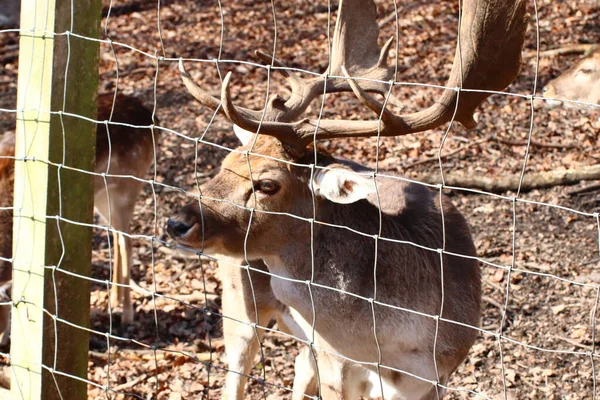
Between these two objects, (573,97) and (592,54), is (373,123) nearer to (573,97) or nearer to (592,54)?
(573,97)

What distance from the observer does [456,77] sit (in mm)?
3176

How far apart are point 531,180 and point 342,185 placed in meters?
4.18

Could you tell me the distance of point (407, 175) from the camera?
307 inches

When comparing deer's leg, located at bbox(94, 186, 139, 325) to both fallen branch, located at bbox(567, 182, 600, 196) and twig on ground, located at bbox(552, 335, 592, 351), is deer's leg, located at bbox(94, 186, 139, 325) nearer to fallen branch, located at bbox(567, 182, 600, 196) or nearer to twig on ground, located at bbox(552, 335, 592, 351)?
twig on ground, located at bbox(552, 335, 592, 351)

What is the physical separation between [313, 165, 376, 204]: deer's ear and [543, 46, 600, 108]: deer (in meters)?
6.01

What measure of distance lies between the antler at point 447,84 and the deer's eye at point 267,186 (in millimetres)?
208

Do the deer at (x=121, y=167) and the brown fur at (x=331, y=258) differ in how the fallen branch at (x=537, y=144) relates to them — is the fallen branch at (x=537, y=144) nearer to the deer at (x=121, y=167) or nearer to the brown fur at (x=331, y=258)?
the deer at (x=121, y=167)

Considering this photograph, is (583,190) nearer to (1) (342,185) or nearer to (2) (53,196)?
(1) (342,185)

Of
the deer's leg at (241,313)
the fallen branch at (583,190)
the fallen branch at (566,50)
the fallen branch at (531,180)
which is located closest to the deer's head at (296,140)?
the deer's leg at (241,313)

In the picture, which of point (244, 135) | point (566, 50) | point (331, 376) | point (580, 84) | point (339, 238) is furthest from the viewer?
point (566, 50)

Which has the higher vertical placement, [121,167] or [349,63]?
[349,63]

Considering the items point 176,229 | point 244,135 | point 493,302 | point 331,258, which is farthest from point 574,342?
point 176,229

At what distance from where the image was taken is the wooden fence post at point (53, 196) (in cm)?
313

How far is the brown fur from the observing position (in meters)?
3.79
